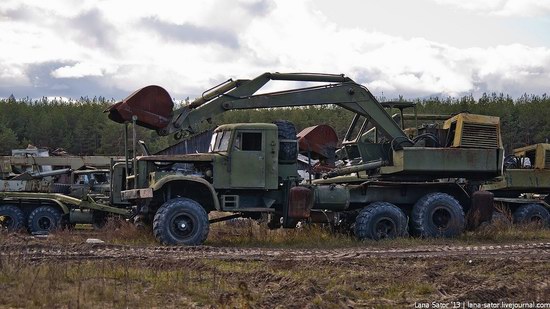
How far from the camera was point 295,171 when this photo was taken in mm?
16141

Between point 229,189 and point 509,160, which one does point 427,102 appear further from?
point 229,189

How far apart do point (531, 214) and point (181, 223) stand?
424 inches

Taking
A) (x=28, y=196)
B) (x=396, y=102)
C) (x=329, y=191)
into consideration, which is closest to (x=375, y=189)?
(x=329, y=191)

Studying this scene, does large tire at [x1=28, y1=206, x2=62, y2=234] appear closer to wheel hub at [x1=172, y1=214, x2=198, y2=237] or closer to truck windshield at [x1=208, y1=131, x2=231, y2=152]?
truck windshield at [x1=208, y1=131, x2=231, y2=152]

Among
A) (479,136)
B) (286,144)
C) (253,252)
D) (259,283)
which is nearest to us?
(259,283)

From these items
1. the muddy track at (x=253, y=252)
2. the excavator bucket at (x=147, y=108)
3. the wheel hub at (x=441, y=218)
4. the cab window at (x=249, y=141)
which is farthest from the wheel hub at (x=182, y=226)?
the wheel hub at (x=441, y=218)

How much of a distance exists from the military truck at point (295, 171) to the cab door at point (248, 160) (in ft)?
0.07

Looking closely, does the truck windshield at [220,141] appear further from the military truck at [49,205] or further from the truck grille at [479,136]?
the truck grille at [479,136]

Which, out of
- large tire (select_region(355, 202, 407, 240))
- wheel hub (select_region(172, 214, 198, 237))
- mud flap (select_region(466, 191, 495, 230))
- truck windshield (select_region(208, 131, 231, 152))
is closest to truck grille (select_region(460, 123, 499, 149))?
mud flap (select_region(466, 191, 495, 230))

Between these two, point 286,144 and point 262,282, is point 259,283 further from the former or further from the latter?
point 286,144

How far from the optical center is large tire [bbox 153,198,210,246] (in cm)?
1453

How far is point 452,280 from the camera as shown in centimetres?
995

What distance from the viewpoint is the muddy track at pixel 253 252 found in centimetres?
1215

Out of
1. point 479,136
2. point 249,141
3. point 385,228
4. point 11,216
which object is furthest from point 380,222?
point 11,216
